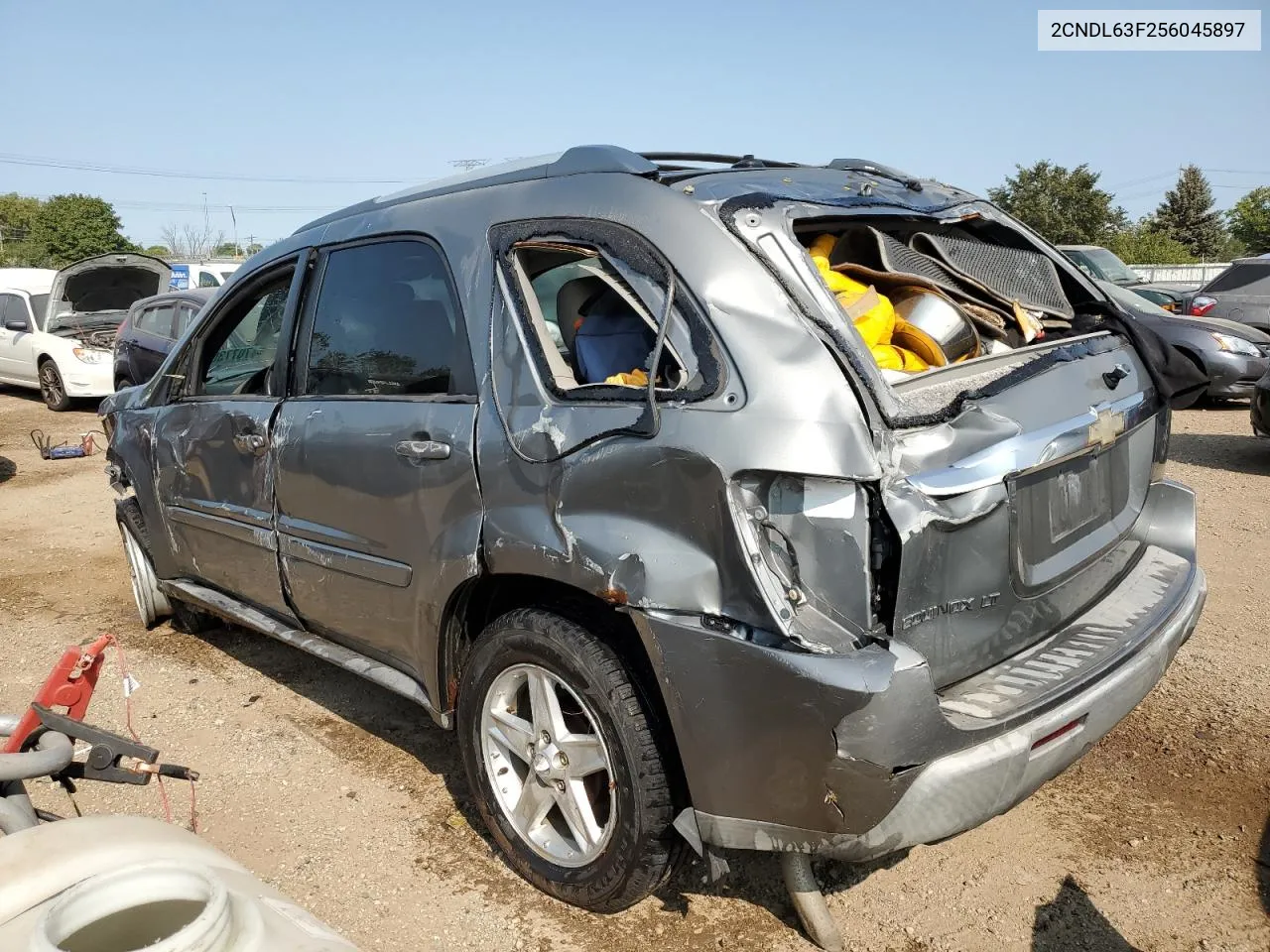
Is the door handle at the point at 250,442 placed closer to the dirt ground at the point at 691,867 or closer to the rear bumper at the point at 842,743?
the dirt ground at the point at 691,867

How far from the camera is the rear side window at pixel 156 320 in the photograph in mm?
11086

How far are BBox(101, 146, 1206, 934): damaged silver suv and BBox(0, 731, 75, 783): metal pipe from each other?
1148 mm

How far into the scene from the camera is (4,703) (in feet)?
14.0

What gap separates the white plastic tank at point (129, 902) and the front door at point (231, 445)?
230cm

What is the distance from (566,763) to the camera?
264 centimetres

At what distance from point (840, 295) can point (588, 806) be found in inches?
62.4

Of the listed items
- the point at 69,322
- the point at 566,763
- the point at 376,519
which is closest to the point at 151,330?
the point at 69,322

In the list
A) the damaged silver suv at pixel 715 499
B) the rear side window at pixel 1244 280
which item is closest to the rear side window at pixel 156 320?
the damaged silver suv at pixel 715 499

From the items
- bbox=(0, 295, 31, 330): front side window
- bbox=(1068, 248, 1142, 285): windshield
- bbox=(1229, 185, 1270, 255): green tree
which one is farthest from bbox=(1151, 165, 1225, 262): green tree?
bbox=(0, 295, 31, 330): front side window

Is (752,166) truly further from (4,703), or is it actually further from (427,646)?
(4,703)

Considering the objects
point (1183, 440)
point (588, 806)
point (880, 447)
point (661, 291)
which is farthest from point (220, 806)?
point (1183, 440)

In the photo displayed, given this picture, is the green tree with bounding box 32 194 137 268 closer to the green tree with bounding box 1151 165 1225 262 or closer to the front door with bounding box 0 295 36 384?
the front door with bounding box 0 295 36 384

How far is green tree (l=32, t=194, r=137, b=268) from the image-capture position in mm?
43312

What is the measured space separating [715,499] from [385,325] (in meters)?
1.51
